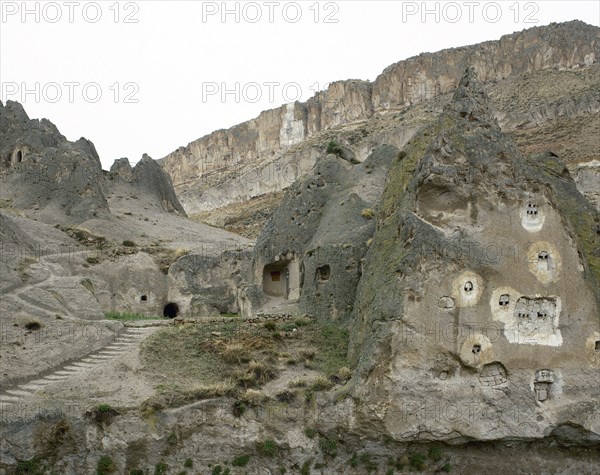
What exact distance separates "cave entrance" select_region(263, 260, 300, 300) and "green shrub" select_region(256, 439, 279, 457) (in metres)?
8.33

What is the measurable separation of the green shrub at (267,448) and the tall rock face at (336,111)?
245 feet

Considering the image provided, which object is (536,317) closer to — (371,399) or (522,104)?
(371,399)

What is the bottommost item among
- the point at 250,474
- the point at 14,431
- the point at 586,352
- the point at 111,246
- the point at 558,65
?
the point at 250,474

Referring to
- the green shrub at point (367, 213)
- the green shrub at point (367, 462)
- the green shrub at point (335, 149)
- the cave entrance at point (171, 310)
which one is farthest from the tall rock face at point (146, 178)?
the green shrub at point (367, 462)

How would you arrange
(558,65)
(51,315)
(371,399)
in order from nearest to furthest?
(371,399) → (51,315) → (558,65)

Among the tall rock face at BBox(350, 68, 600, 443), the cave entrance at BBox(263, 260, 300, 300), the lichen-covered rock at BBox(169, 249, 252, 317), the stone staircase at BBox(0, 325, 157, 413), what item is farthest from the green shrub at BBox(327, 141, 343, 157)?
the stone staircase at BBox(0, 325, 157, 413)

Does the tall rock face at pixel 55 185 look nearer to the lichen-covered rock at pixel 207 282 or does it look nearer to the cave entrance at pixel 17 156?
the cave entrance at pixel 17 156

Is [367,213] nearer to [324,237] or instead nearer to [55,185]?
[324,237]

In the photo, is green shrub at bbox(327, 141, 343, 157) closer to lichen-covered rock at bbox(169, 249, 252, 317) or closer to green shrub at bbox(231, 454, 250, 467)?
lichen-covered rock at bbox(169, 249, 252, 317)

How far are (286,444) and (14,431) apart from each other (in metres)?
5.46

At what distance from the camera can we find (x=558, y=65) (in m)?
95.1

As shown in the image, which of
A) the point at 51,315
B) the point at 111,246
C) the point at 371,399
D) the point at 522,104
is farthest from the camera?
the point at 522,104

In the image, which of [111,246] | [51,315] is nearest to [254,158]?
[111,246]

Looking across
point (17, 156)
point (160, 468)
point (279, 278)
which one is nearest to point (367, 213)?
point (279, 278)
